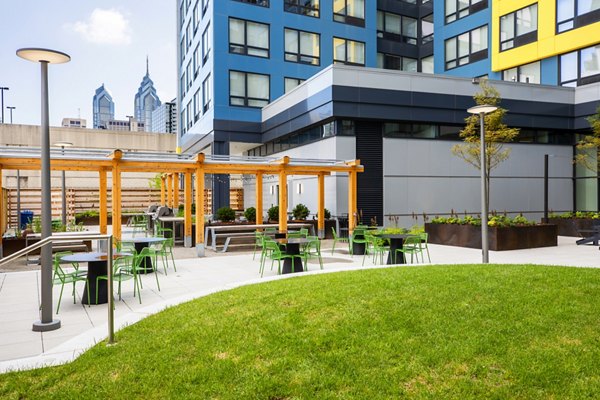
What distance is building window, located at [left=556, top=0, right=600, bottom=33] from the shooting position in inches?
815

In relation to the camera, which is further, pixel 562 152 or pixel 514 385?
pixel 562 152

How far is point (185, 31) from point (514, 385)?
36.2m

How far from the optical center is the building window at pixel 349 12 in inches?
1056

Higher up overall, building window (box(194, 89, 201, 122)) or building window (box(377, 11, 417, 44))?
building window (box(377, 11, 417, 44))

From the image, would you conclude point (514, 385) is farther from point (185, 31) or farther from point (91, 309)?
point (185, 31)

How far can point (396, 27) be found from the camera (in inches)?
1191

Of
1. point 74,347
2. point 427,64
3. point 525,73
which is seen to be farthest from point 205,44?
point 74,347

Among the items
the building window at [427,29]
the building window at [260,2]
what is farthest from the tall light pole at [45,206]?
the building window at [427,29]

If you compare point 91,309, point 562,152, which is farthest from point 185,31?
point 91,309

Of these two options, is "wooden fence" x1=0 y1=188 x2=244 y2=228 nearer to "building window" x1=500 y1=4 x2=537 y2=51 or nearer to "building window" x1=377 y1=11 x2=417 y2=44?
"building window" x1=377 y1=11 x2=417 y2=44

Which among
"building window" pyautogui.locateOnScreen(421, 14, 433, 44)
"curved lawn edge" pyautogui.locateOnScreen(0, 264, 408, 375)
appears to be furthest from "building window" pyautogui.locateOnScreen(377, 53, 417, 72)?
"curved lawn edge" pyautogui.locateOnScreen(0, 264, 408, 375)

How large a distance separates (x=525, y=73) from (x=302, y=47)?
1199 cm

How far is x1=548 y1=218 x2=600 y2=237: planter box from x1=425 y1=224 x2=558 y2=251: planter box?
3748 millimetres

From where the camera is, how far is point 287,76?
25859 mm
